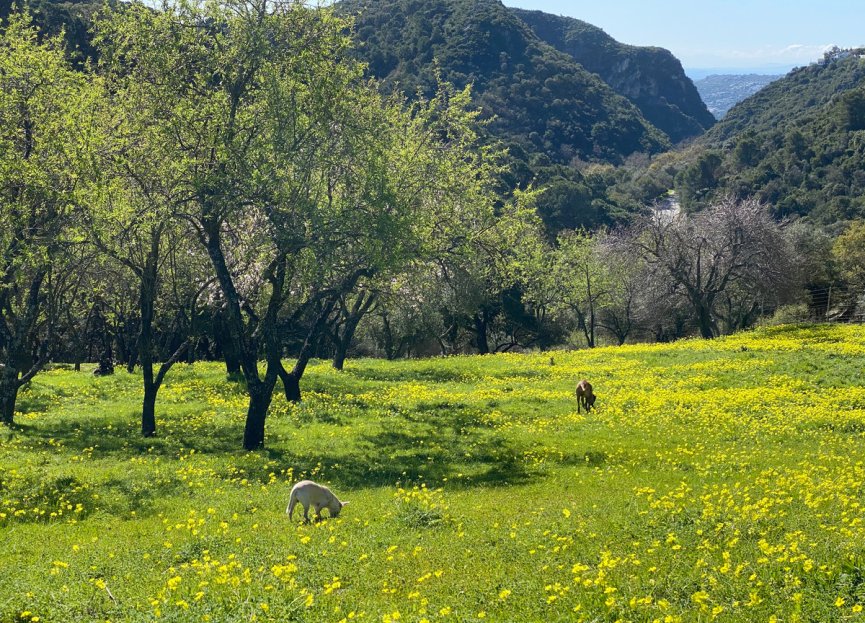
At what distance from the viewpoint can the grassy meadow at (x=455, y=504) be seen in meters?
9.12

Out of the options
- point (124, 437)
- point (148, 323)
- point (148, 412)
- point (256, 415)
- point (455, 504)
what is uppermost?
point (148, 323)

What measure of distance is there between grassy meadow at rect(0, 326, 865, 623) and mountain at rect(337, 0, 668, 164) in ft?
431

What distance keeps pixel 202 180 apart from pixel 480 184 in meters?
14.0

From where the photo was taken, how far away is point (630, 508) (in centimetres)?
1379

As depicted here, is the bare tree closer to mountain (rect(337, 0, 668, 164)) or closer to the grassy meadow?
→ the grassy meadow

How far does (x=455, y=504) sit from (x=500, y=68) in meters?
178

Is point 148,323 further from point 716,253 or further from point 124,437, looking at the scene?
point 716,253

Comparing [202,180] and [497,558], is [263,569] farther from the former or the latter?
[202,180]

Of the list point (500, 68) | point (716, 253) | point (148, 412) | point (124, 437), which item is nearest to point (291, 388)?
point (148, 412)

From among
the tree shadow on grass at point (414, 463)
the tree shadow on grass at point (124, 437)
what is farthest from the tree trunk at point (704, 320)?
the tree shadow on grass at point (124, 437)

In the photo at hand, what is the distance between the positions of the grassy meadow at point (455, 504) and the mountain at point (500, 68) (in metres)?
131

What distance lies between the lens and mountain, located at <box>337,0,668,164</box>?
161000 mm

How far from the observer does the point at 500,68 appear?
180 meters

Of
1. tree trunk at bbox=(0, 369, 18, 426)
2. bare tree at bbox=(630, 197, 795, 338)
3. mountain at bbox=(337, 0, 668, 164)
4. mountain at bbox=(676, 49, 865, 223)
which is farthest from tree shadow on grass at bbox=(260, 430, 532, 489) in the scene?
mountain at bbox=(337, 0, 668, 164)
